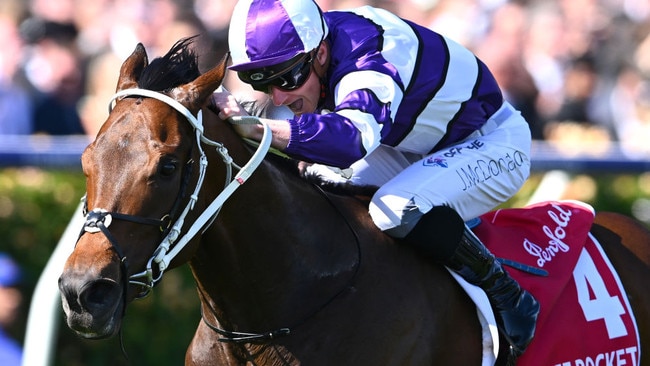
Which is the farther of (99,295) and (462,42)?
(462,42)

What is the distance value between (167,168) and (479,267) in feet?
4.31

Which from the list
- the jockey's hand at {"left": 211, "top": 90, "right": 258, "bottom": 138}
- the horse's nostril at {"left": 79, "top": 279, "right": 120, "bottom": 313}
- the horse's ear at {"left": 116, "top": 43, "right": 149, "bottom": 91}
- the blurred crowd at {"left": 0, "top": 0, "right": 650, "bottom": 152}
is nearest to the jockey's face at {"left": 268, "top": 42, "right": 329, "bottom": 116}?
the jockey's hand at {"left": 211, "top": 90, "right": 258, "bottom": 138}

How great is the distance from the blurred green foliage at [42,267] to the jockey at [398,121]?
229cm

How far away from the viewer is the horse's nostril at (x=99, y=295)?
3.04m

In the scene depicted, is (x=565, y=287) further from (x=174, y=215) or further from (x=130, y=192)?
(x=130, y=192)

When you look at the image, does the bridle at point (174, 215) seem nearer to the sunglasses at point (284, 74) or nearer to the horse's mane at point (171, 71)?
the horse's mane at point (171, 71)

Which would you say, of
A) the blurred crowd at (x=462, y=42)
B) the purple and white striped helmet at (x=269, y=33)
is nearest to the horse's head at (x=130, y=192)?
the purple and white striped helmet at (x=269, y=33)

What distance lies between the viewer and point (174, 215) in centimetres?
328

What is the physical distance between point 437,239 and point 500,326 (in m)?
0.45

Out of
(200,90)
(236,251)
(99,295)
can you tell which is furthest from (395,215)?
(99,295)

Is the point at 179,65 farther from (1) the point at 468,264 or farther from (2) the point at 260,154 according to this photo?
(1) the point at 468,264

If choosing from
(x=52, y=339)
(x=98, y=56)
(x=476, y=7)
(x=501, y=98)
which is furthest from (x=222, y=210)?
(x=476, y=7)

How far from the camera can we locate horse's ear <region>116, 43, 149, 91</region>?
3.52m

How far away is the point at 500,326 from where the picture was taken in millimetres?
4016
